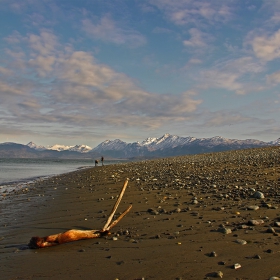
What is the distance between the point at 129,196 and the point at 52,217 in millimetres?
4290

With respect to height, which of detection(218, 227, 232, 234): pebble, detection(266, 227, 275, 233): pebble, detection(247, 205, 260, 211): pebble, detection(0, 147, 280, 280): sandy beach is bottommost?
detection(0, 147, 280, 280): sandy beach

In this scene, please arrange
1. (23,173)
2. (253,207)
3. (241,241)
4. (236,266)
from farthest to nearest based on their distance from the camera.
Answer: (23,173) → (253,207) → (241,241) → (236,266)

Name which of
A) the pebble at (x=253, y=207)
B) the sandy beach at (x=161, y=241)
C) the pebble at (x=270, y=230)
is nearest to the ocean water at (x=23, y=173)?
the sandy beach at (x=161, y=241)

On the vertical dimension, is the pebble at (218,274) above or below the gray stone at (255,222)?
below

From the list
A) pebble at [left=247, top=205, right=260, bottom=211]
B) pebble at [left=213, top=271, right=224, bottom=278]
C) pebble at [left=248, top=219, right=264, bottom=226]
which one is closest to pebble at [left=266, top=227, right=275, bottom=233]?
pebble at [left=248, top=219, right=264, bottom=226]

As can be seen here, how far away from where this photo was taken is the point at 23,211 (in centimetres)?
1305

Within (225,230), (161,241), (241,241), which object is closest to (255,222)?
(225,230)

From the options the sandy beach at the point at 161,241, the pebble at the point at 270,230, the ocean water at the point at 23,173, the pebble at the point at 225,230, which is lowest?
the ocean water at the point at 23,173

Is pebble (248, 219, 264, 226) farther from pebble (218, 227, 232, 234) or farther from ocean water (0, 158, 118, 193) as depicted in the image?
ocean water (0, 158, 118, 193)

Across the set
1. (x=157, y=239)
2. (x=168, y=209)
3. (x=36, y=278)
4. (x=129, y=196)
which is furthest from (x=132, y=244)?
(x=129, y=196)

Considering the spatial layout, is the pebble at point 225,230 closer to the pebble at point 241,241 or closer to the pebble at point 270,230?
the pebble at point 241,241

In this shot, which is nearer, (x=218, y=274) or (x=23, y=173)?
(x=218, y=274)

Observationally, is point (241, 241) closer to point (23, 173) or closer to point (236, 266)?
point (236, 266)

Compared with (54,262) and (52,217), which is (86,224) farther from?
(54,262)
